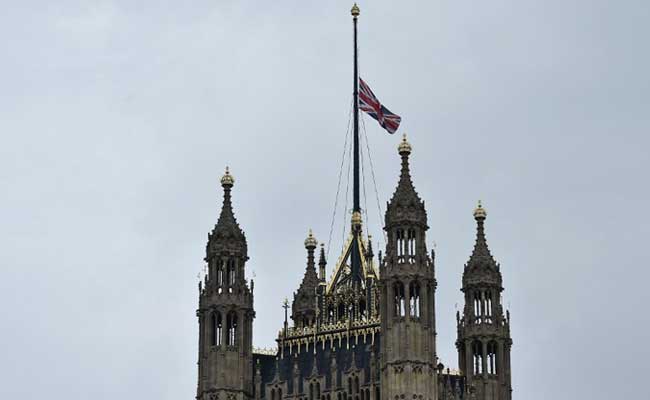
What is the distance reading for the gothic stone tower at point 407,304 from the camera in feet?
393

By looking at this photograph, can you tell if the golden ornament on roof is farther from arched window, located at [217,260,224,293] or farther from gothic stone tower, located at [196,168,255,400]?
arched window, located at [217,260,224,293]

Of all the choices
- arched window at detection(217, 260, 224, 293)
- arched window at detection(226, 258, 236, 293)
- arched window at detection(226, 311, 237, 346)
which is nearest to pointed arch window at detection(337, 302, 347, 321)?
arched window at detection(226, 311, 237, 346)

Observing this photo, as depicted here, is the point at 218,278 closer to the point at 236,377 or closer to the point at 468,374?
the point at 236,377

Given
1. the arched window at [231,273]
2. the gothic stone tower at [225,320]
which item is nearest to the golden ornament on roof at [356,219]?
the gothic stone tower at [225,320]

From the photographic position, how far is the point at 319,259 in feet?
439

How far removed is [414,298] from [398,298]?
919 mm

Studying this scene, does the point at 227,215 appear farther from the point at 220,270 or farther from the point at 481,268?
the point at 481,268

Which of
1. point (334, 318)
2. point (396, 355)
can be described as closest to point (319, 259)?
point (334, 318)

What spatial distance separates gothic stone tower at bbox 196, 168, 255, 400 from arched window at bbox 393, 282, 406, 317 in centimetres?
977

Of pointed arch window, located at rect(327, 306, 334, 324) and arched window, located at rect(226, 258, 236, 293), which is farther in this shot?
pointed arch window, located at rect(327, 306, 334, 324)

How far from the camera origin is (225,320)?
126625 mm

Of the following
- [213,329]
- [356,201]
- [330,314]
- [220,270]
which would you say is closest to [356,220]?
[356,201]

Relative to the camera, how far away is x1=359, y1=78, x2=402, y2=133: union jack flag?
13025 centimetres

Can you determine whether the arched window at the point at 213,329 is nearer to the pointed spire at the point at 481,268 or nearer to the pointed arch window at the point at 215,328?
the pointed arch window at the point at 215,328
